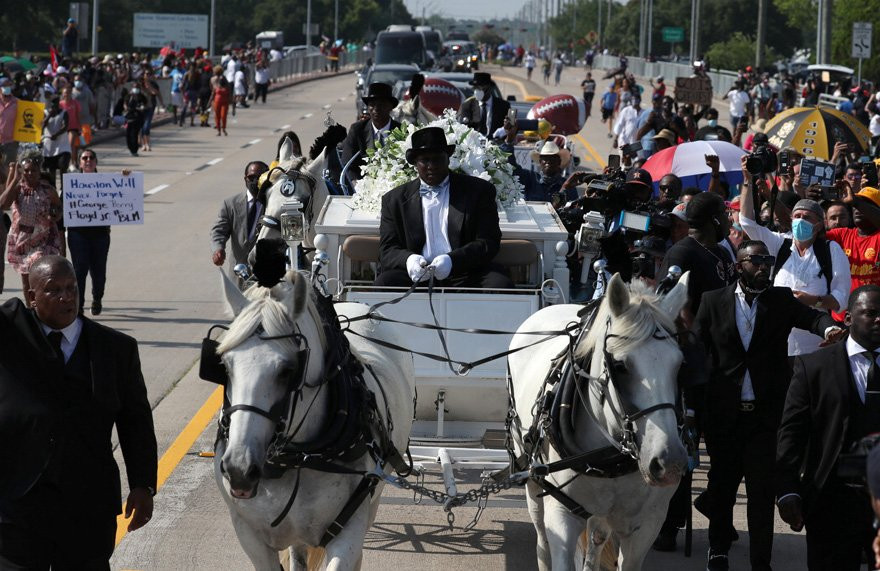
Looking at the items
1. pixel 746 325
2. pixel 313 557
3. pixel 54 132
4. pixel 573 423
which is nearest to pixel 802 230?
pixel 746 325

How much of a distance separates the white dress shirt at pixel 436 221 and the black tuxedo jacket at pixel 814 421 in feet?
9.43

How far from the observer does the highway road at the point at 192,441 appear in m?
8.17

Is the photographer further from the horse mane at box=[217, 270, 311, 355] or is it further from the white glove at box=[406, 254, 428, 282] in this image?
the horse mane at box=[217, 270, 311, 355]

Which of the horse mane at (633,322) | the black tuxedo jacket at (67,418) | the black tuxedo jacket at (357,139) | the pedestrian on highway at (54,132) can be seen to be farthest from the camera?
the pedestrian on highway at (54,132)

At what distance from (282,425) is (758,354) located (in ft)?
10.7

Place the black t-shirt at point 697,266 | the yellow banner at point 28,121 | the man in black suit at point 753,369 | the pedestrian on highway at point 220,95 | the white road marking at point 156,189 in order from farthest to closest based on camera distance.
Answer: the pedestrian on highway at point 220,95 < the white road marking at point 156,189 < the yellow banner at point 28,121 < the black t-shirt at point 697,266 < the man in black suit at point 753,369

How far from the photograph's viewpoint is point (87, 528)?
568cm

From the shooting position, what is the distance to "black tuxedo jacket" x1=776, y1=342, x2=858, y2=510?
20.6 ft

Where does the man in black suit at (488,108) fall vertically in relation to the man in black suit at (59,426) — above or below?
above

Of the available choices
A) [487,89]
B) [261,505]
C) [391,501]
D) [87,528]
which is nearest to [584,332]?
[261,505]

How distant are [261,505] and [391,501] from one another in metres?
3.20

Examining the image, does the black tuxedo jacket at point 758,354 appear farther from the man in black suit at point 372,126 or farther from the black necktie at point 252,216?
the black necktie at point 252,216

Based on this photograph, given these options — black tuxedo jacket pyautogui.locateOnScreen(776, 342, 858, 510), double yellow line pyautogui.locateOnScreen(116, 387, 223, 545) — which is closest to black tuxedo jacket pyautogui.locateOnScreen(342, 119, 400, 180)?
double yellow line pyautogui.locateOnScreen(116, 387, 223, 545)

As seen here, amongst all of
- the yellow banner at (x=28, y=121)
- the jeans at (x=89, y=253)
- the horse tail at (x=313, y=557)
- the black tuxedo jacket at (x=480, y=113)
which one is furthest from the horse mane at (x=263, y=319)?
the yellow banner at (x=28, y=121)
